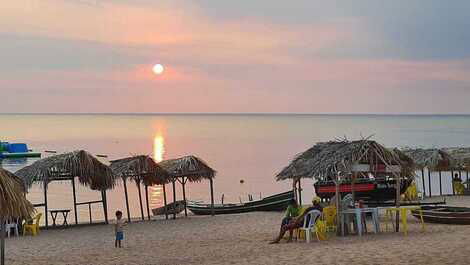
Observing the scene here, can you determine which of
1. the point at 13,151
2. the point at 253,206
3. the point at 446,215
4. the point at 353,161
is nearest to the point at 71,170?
the point at 253,206

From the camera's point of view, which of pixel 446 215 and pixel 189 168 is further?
pixel 189 168

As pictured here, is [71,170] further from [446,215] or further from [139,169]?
[446,215]

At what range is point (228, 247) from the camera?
550 inches

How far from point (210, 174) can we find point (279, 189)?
2239 centimetres

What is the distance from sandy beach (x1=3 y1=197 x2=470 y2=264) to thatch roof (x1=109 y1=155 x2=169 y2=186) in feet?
7.49

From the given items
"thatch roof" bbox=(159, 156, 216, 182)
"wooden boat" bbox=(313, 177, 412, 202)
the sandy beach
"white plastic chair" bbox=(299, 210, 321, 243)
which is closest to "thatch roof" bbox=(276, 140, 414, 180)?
"white plastic chair" bbox=(299, 210, 321, 243)

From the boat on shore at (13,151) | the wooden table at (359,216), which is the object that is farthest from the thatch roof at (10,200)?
the boat on shore at (13,151)

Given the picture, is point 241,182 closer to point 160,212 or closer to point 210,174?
point 160,212

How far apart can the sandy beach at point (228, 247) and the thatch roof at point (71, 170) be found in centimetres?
174

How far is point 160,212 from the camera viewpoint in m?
28.2

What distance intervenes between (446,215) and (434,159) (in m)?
11.0

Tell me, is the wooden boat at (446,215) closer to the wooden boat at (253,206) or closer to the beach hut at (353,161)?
the beach hut at (353,161)

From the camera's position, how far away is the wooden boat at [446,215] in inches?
623

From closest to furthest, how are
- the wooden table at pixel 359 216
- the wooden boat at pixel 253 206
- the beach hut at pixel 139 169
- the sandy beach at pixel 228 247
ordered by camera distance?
the sandy beach at pixel 228 247
the wooden table at pixel 359 216
the beach hut at pixel 139 169
the wooden boat at pixel 253 206
